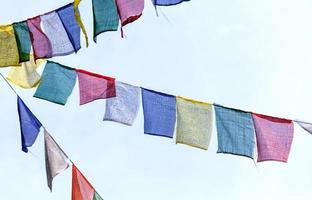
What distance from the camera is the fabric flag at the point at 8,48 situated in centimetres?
1154

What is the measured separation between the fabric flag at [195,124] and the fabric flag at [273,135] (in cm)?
66

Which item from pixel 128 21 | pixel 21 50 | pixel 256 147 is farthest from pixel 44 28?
pixel 256 147

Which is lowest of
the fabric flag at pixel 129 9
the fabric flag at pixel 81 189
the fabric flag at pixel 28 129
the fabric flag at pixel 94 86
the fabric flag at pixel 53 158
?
the fabric flag at pixel 81 189

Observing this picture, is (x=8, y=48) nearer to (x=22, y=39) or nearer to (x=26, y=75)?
(x=22, y=39)

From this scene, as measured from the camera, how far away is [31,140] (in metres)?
11.8

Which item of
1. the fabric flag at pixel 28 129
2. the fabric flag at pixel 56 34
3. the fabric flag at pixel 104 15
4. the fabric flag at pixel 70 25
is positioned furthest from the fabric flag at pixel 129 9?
the fabric flag at pixel 28 129

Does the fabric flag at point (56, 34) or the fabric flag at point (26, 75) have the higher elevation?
the fabric flag at point (56, 34)

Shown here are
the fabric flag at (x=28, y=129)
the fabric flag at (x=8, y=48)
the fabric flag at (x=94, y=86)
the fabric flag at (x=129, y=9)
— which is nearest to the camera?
the fabric flag at (x=129, y=9)

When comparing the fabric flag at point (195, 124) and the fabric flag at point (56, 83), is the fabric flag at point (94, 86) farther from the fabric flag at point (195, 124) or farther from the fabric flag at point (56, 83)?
the fabric flag at point (195, 124)

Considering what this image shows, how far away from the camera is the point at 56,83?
11.6m

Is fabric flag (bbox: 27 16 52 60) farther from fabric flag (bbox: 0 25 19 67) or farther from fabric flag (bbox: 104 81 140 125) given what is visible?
fabric flag (bbox: 104 81 140 125)

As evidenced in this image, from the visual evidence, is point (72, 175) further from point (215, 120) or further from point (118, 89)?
point (215, 120)

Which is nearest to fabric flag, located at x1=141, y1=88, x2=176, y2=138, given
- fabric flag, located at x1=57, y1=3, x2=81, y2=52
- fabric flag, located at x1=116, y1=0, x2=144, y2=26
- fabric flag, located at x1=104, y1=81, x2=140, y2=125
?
fabric flag, located at x1=104, y1=81, x2=140, y2=125

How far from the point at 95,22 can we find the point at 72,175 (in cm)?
213
